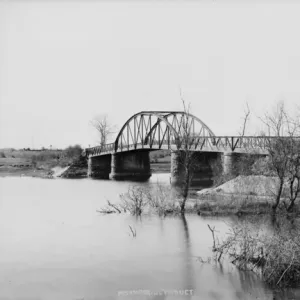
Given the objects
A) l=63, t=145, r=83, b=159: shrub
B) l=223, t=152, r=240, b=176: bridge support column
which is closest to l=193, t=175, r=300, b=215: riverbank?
l=223, t=152, r=240, b=176: bridge support column

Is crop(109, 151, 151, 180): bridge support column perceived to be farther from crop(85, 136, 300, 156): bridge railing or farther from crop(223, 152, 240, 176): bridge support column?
crop(223, 152, 240, 176): bridge support column

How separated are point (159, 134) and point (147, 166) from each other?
13.8m

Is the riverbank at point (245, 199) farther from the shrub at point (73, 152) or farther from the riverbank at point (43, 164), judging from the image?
the shrub at point (73, 152)

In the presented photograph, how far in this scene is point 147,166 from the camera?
241 ft

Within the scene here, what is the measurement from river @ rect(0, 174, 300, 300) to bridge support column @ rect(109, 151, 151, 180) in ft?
147

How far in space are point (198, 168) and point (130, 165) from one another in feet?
71.3

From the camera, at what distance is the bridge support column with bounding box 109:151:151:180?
70769mm

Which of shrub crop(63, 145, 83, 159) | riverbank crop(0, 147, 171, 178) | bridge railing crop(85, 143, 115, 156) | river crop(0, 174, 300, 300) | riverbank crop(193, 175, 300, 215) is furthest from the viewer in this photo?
shrub crop(63, 145, 83, 159)

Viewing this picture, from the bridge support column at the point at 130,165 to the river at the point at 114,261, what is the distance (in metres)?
44.8

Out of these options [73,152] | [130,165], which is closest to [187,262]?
[130,165]

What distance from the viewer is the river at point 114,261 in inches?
502

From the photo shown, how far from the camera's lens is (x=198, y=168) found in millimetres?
53469

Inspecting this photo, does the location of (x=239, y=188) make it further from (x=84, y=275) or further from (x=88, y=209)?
(x=84, y=275)

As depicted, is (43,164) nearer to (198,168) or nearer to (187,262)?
(198,168)
